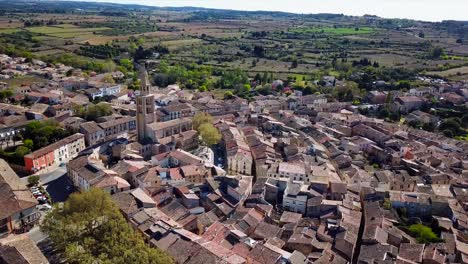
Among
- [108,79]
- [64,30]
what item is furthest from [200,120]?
[64,30]

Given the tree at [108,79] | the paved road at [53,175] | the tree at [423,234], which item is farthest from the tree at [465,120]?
the tree at [108,79]

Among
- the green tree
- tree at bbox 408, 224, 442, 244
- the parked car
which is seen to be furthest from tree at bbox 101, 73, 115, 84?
tree at bbox 408, 224, 442, 244

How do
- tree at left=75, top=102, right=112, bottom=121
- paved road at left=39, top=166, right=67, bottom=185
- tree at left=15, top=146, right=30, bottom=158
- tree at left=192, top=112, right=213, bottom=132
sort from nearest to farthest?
paved road at left=39, top=166, right=67, bottom=185
tree at left=15, top=146, right=30, bottom=158
tree at left=192, top=112, right=213, bottom=132
tree at left=75, top=102, right=112, bottom=121

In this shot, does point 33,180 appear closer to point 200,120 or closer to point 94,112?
point 94,112

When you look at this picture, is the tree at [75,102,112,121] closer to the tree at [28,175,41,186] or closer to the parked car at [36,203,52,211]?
the tree at [28,175,41,186]

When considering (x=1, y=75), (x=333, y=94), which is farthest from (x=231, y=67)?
(x=1, y=75)

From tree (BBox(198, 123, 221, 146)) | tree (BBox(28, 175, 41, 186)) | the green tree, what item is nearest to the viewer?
tree (BBox(28, 175, 41, 186))

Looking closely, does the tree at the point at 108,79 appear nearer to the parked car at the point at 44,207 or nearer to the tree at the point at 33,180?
the tree at the point at 33,180

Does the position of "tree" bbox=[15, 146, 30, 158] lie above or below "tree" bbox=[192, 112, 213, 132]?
below
